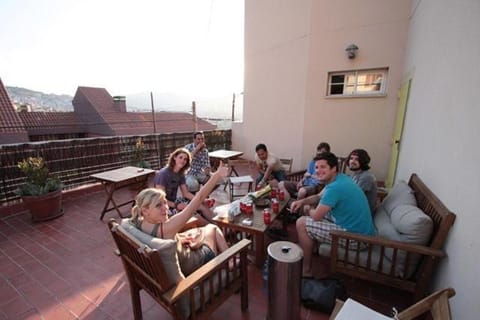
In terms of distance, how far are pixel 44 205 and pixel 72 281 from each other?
174 centimetres

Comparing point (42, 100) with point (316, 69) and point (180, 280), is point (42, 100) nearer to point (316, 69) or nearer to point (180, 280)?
point (316, 69)

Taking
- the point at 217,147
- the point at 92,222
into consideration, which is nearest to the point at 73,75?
the point at 217,147

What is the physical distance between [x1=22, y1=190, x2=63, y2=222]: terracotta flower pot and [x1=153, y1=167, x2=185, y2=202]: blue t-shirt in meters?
1.83

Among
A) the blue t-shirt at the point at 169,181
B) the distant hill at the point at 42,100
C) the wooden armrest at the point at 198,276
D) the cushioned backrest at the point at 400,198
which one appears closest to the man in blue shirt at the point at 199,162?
the blue t-shirt at the point at 169,181

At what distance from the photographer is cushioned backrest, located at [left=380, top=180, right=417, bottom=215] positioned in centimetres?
199

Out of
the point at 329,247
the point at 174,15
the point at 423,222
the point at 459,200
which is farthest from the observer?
the point at 174,15

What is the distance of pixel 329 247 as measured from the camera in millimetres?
1857

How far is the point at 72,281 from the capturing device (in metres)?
1.94

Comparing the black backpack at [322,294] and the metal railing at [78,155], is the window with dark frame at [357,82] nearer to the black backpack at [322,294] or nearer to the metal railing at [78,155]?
the metal railing at [78,155]

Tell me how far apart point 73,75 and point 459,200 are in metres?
15.7

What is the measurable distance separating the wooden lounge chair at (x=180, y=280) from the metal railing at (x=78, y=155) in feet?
10.7

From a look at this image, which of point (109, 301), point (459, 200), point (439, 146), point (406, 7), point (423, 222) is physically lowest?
point (109, 301)

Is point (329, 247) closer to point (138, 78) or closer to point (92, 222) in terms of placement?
point (92, 222)

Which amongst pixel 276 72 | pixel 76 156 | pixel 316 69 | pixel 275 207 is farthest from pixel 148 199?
pixel 276 72
